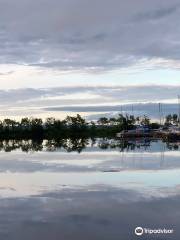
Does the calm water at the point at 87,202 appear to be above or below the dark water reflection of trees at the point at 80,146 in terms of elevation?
below

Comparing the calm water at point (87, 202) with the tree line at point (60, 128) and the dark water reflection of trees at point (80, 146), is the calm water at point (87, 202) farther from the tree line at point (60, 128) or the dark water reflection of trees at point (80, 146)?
the tree line at point (60, 128)

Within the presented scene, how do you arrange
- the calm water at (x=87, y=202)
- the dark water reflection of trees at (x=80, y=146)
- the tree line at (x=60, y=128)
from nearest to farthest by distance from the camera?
the calm water at (x=87, y=202)
the dark water reflection of trees at (x=80, y=146)
the tree line at (x=60, y=128)

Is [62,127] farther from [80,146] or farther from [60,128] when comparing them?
[80,146]

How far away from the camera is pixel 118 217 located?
1349cm

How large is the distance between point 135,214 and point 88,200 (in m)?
2.67

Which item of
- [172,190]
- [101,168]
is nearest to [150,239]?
[172,190]

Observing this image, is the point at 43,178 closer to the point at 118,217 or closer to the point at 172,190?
the point at 172,190

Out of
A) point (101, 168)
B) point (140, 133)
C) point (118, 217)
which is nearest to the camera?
point (118, 217)
